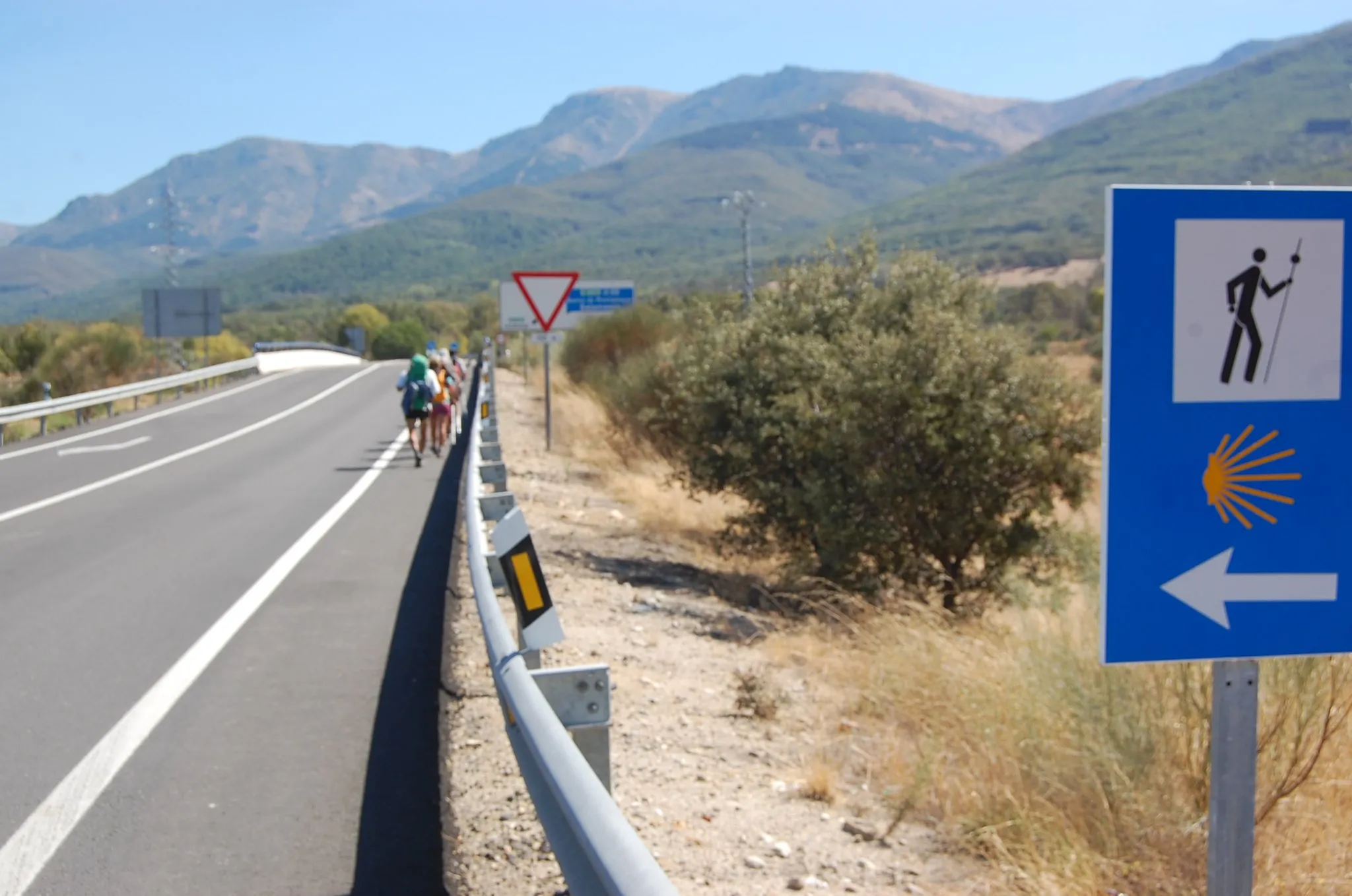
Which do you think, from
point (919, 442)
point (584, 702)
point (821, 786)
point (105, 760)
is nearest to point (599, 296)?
point (919, 442)

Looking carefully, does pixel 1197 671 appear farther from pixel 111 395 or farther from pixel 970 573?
pixel 111 395

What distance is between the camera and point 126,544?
12062 millimetres

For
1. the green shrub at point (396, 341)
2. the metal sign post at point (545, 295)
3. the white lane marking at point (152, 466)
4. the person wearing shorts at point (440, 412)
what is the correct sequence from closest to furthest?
the white lane marking at point (152, 466)
the person wearing shorts at point (440, 412)
the metal sign post at point (545, 295)
the green shrub at point (396, 341)

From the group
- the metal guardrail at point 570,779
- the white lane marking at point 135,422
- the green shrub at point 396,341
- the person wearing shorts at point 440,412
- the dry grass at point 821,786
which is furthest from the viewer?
the green shrub at point 396,341

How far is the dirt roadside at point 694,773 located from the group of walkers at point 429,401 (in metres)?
9.20

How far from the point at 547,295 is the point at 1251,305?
1966cm

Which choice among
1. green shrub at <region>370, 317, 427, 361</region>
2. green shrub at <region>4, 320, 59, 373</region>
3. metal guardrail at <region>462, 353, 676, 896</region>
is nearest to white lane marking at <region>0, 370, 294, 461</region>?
green shrub at <region>4, 320, 59, 373</region>

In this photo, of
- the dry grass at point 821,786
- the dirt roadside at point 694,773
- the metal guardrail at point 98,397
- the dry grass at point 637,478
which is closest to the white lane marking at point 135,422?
the metal guardrail at point 98,397

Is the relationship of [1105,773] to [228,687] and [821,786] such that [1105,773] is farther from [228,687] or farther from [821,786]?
[228,687]

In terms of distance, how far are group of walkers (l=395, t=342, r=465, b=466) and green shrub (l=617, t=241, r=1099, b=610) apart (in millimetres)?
7168

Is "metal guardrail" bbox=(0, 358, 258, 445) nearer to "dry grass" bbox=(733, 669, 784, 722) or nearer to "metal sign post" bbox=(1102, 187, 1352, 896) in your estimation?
"dry grass" bbox=(733, 669, 784, 722)

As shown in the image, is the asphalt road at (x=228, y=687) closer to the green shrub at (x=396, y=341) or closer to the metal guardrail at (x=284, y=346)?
the metal guardrail at (x=284, y=346)

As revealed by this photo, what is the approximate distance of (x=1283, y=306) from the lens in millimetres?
2475

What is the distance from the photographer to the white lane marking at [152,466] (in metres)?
14.6
